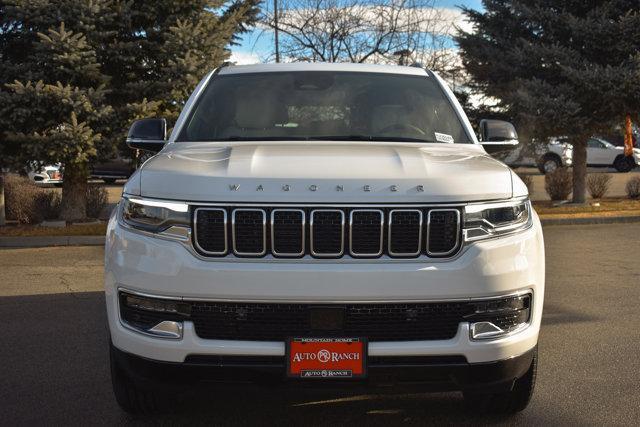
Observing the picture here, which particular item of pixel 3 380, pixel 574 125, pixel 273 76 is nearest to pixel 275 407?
pixel 3 380

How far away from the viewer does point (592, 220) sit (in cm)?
1512

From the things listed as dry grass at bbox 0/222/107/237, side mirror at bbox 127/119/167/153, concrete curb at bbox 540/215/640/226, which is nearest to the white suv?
side mirror at bbox 127/119/167/153

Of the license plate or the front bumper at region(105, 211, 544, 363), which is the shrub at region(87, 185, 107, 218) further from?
the license plate

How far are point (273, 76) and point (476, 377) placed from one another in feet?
8.73

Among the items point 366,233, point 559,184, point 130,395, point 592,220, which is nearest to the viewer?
point 366,233

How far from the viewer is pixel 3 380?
15.8 ft

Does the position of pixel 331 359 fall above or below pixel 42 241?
above

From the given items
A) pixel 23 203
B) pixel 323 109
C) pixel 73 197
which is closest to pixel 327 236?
pixel 323 109

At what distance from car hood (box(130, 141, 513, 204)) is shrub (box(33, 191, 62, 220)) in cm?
1107

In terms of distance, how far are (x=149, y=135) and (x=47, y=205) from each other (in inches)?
399

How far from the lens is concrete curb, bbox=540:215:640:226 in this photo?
48.8ft

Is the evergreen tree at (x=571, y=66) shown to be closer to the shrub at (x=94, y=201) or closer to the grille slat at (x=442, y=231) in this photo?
the shrub at (x=94, y=201)

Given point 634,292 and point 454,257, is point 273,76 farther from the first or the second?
point 634,292

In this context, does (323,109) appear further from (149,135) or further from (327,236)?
(327,236)
